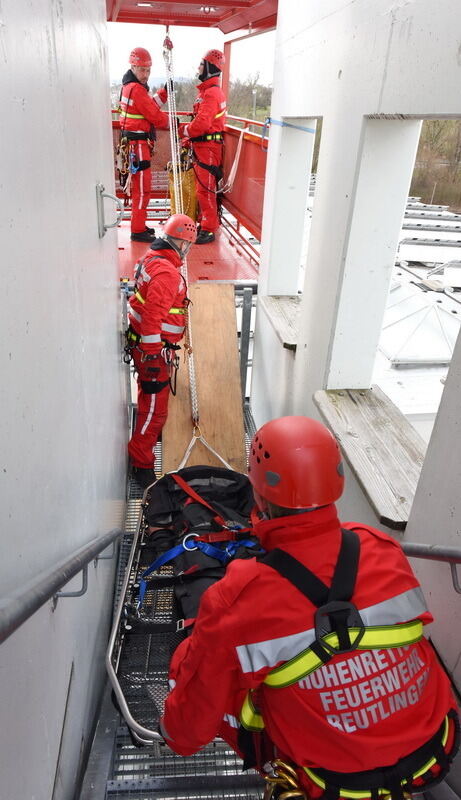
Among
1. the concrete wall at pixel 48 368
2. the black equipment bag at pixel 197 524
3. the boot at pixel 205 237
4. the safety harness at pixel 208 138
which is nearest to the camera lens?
the concrete wall at pixel 48 368

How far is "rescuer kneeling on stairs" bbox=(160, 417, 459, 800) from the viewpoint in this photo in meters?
1.23

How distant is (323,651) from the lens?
47.7 inches

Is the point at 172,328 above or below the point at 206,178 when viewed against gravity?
below

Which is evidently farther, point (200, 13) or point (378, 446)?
point (200, 13)

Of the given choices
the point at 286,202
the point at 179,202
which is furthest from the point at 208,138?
the point at 286,202

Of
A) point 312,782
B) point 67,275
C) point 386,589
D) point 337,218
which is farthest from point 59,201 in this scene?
point 337,218

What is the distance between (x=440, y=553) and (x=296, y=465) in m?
0.53

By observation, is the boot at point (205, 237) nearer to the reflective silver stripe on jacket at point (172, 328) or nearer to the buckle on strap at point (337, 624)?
the reflective silver stripe on jacket at point (172, 328)

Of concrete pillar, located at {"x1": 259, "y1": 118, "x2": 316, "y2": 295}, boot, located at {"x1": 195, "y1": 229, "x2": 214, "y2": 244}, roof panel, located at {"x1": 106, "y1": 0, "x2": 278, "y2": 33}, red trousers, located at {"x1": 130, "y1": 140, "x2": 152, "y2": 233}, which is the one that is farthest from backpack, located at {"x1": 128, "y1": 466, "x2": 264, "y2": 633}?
roof panel, located at {"x1": 106, "y1": 0, "x2": 278, "y2": 33}

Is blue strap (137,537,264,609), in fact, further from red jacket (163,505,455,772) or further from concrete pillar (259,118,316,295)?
concrete pillar (259,118,316,295)

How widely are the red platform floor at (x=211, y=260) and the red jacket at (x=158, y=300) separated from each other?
4.39 feet

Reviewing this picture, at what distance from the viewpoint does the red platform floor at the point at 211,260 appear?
19.9 ft

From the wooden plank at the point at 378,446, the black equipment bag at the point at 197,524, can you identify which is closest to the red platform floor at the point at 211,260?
the black equipment bag at the point at 197,524

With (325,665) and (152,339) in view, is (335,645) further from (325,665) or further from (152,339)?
(152,339)
